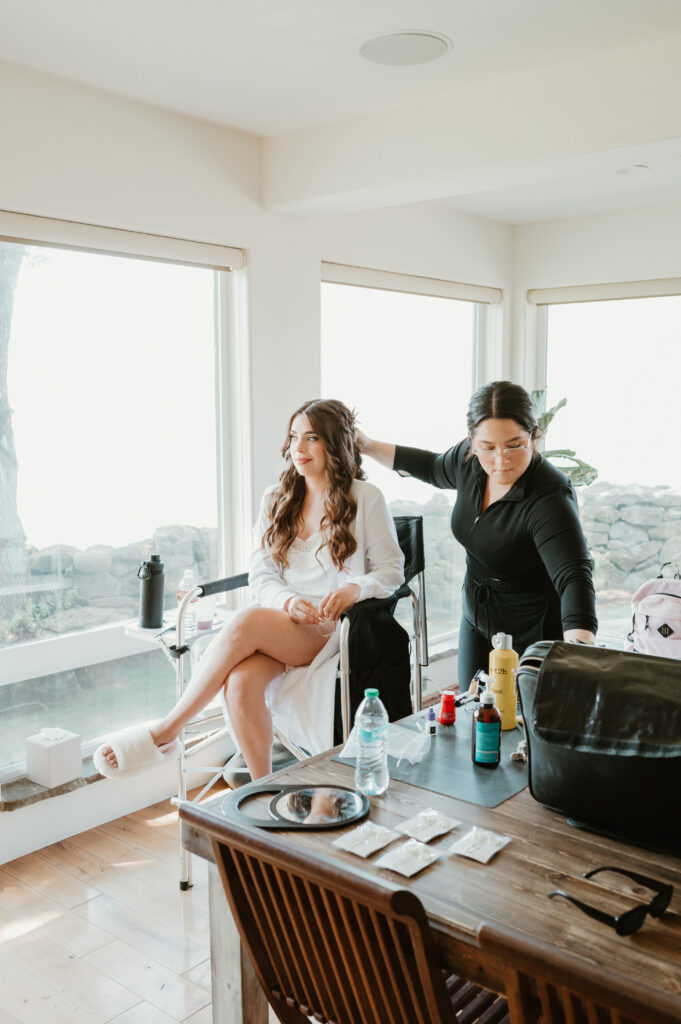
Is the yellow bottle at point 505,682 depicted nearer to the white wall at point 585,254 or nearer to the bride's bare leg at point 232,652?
the bride's bare leg at point 232,652

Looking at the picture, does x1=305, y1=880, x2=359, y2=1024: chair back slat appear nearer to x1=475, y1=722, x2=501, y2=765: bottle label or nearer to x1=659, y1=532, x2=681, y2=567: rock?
x1=475, y1=722, x2=501, y2=765: bottle label

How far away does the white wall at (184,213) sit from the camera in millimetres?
2801

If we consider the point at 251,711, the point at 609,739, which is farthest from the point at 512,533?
the point at 609,739

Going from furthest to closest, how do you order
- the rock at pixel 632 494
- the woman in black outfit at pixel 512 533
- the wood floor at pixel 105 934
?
1. the rock at pixel 632 494
2. the woman in black outfit at pixel 512 533
3. the wood floor at pixel 105 934

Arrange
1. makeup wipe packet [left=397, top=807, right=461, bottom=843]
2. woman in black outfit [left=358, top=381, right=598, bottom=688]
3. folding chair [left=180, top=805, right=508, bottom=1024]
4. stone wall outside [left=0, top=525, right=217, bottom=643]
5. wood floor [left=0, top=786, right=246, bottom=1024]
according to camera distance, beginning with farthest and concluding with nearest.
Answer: stone wall outside [left=0, top=525, right=217, bottom=643] < woman in black outfit [left=358, top=381, right=598, bottom=688] < wood floor [left=0, top=786, right=246, bottom=1024] < makeup wipe packet [left=397, top=807, right=461, bottom=843] < folding chair [left=180, top=805, right=508, bottom=1024]

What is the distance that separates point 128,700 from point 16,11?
2.24 metres

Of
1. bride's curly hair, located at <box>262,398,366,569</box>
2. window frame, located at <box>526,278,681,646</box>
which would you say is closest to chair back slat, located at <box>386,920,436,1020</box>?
bride's curly hair, located at <box>262,398,366,569</box>

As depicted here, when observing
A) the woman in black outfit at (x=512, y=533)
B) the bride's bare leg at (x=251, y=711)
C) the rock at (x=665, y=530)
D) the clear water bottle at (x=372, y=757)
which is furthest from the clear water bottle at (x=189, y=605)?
the rock at (x=665, y=530)

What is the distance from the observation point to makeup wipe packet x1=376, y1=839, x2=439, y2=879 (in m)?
1.36

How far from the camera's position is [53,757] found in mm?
2914

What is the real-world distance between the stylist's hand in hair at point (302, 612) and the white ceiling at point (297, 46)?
1617mm

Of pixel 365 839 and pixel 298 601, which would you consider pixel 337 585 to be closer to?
pixel 298 601

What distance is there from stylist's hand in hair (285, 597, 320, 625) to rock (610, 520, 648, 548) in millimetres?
2522

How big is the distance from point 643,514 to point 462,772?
3286 millimetres
